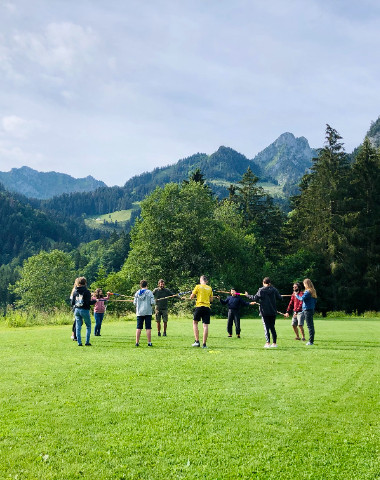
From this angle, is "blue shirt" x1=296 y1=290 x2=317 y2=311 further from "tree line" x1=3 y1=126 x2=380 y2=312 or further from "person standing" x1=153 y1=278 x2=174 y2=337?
"tree line" x1=3 y1=126 x2=380 y2=312

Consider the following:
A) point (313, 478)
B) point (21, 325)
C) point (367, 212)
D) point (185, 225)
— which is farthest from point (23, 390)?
point (367, 212)

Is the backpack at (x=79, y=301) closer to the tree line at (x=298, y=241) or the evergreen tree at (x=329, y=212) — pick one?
the tree line at (x=298, y=241)

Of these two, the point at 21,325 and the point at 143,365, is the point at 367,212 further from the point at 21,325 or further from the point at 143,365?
the point at 143,365

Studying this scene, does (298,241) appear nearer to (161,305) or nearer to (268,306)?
(161,305)

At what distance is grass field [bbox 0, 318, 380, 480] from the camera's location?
474 centimetres

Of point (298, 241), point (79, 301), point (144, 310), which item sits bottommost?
point (144, 310)

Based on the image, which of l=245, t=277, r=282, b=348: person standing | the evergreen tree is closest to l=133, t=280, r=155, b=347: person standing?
l=245, t=277, r=282, b=348: person standing

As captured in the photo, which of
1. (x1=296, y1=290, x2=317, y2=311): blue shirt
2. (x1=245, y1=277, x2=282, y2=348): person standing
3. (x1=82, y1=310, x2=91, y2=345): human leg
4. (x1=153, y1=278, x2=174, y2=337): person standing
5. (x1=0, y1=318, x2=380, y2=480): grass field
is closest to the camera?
(x1=0, y1=318, x2=380, y2=480): grass field

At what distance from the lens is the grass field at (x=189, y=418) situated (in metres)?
4.74

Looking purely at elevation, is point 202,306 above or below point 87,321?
above

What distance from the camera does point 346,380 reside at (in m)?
8.70

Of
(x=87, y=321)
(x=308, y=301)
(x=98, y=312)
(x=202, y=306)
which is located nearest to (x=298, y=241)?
(x=98, y=312)

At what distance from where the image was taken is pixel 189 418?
246 inches

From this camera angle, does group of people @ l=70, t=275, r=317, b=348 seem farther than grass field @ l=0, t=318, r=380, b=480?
Yes
